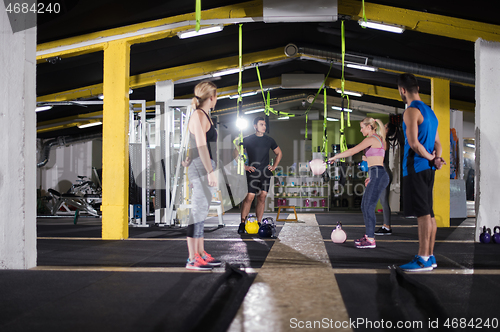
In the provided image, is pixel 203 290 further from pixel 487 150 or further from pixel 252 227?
pixel 487 150

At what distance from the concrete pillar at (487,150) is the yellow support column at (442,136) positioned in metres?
2.71

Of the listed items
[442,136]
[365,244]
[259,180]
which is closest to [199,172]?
[365,244]

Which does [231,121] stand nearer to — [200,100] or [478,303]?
[200,100]

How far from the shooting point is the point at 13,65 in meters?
3.48

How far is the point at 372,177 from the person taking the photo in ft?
14.8

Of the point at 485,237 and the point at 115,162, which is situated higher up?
the point at 115,162

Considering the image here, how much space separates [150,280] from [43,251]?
2.22m

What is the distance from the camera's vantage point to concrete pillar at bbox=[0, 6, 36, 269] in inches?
134

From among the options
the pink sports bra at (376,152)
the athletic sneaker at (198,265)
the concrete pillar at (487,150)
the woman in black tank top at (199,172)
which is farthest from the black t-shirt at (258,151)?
the concrete pillar at (487,150)

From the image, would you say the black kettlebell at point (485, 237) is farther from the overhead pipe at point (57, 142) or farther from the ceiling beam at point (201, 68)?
the overhead pipe at point (57, 142)

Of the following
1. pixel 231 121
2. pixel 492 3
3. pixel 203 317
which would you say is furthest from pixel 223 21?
pixel 231 121

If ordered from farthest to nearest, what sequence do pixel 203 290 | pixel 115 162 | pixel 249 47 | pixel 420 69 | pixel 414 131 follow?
pixel 249 47, pixel 420 69, pixel 115 162, pixel 414 131, pixel 203 290

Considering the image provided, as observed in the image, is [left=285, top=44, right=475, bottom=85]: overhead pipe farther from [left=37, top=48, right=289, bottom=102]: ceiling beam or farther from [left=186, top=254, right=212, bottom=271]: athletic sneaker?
[left=186, top=254, right=212, bottom=271]: athletic sneaker

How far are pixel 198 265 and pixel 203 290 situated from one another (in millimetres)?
685
